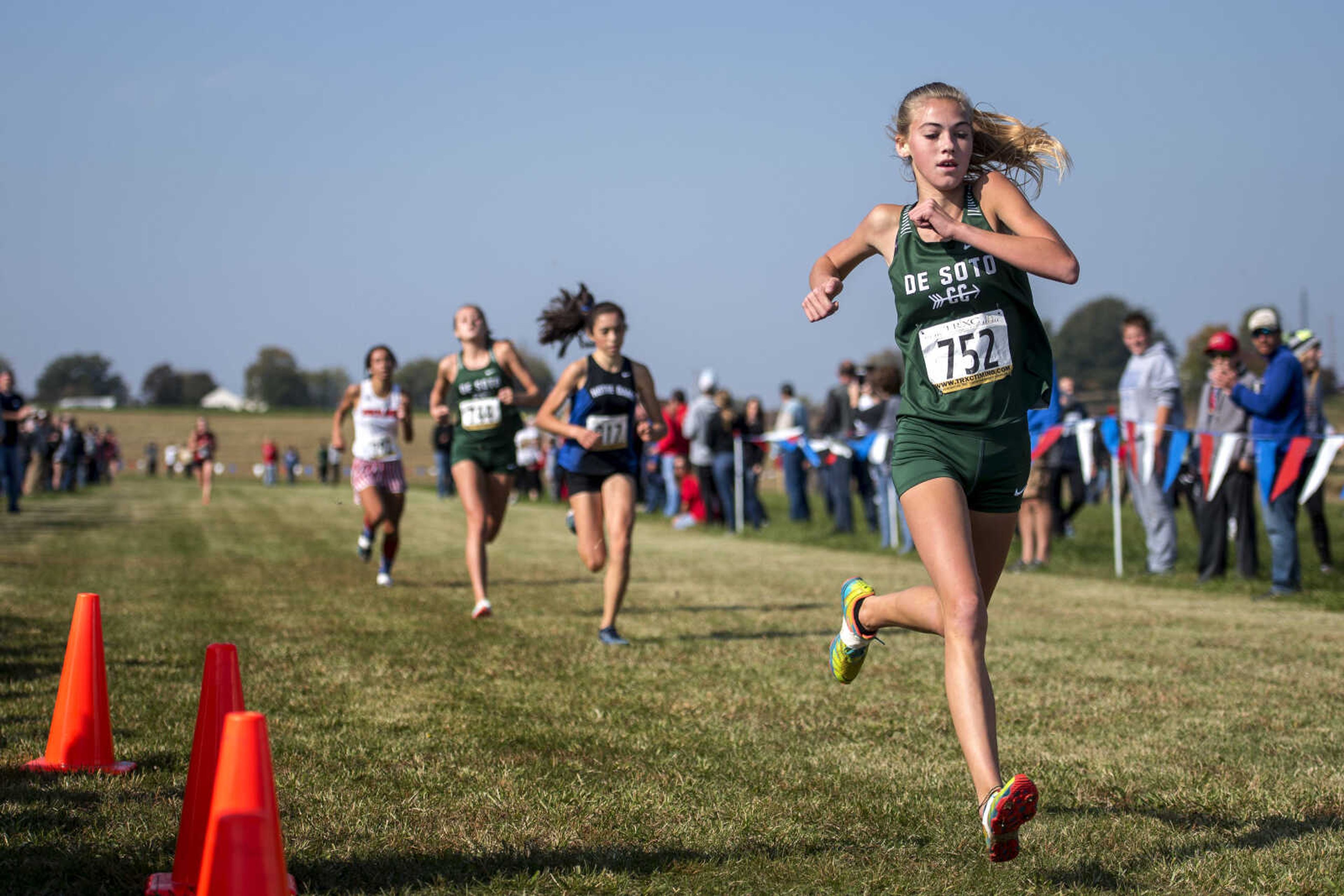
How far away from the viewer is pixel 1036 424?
12.8m

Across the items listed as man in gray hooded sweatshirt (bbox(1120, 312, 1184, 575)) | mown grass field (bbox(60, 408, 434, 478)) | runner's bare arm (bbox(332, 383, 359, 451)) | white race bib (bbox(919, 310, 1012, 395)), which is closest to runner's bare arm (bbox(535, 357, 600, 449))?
runner's bare arm (bbox(332, 383, 359, 451))

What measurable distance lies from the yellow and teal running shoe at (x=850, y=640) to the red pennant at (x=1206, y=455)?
23.3 feet

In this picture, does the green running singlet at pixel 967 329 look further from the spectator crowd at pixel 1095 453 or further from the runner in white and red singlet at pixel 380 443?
the runner in white and red singlet at pixel 380 443

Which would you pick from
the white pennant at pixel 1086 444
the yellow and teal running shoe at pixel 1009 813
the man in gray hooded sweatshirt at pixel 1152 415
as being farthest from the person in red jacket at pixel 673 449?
the yellow and teal running shoe at pixel 1009 813

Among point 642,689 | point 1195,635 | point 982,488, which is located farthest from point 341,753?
point 1195,635

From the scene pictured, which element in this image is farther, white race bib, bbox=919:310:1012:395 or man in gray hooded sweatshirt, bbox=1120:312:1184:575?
man in gray hooded sweatshirt, bbox=1120:312:1184:575

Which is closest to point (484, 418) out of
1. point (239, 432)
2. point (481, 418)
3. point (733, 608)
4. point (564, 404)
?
point (481, 418)

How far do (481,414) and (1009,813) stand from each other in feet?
21.8

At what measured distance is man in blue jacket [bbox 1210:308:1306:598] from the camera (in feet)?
31.9

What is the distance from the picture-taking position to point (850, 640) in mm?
4375

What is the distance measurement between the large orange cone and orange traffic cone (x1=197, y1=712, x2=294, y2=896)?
196 centimetres

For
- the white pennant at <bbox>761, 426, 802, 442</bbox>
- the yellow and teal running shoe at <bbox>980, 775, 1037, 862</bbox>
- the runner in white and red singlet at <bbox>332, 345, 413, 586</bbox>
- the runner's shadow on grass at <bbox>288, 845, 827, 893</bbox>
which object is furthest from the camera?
the white pennant at <bbox>761, 426, 802, 442</bbox>

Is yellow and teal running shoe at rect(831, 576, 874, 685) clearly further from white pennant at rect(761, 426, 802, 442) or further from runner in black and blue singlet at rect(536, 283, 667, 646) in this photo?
white pennant at rect(761, 426, 802, 442)

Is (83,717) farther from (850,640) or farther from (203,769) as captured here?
(850,640)
